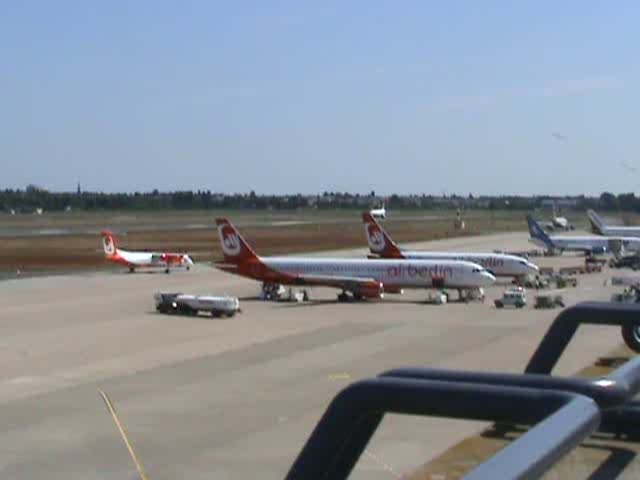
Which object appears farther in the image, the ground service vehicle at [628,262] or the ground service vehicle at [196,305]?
the ground service vehicle at [628,262]

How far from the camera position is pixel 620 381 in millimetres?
4090

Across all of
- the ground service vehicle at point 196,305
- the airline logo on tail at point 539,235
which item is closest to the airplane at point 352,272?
the ground service vehicle at point 196,305

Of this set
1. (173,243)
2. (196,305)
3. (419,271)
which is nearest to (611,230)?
(173,243)

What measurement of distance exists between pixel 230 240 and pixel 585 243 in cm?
5956

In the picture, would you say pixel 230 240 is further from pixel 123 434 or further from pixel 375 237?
pixel 123 434

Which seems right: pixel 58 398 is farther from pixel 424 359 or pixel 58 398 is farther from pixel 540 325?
pixel 540 325

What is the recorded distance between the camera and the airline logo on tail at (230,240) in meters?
74.2

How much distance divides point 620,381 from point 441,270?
2729 inches

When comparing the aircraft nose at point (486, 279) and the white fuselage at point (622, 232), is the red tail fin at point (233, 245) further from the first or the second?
the white fuselage at point (622, 232)

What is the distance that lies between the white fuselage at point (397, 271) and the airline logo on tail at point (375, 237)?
17.5 metres

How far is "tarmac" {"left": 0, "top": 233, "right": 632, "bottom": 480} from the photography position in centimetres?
2561

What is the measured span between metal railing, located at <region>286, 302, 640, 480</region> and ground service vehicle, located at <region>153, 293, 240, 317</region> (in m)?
57.2

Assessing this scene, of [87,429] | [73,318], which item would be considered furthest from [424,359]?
[73,318]

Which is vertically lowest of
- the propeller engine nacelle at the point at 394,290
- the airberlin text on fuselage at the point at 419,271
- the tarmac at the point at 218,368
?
the tarmac at the point at 218,368
